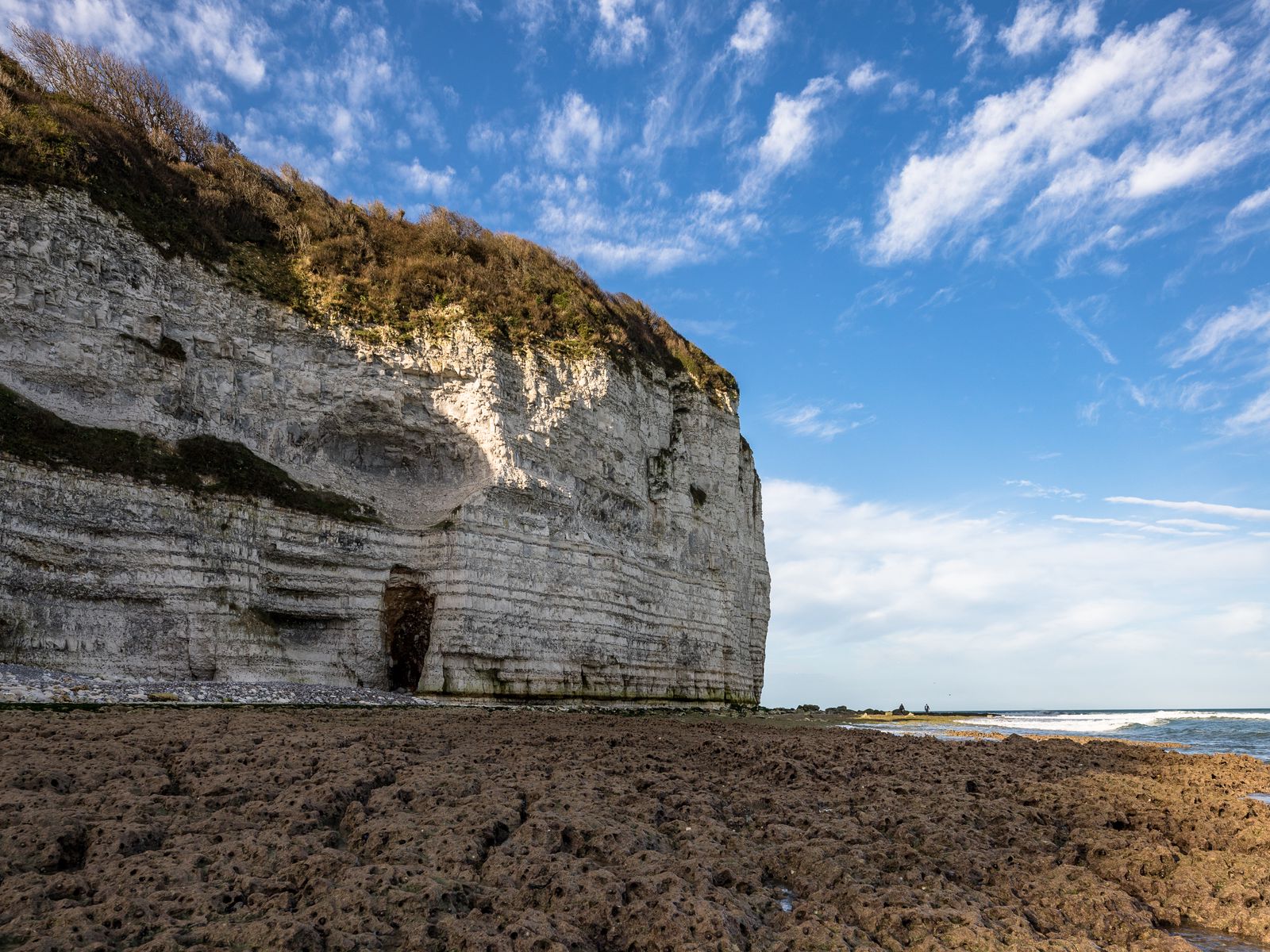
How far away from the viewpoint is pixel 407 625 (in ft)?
75.3

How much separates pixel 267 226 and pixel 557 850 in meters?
25.5

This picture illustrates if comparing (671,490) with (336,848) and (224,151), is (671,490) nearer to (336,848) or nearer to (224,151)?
(224,151)

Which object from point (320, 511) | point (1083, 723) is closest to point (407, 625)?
point (320, 511)

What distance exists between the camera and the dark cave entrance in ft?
74.2

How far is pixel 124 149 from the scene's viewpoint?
74.6 ft

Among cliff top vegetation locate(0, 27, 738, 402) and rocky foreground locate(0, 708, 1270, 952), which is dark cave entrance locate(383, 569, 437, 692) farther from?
rocky foreground locate(0, 708, 1270, 952)

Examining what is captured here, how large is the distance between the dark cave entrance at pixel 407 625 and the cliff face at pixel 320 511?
0.26 ft

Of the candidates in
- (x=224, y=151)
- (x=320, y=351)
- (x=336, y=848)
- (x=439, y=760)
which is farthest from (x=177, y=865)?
(x=224, y=151)

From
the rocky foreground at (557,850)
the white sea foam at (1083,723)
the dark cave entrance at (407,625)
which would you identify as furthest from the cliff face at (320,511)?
the white sea foam at (1083,723)

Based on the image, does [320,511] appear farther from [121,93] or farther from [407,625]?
[121,93]

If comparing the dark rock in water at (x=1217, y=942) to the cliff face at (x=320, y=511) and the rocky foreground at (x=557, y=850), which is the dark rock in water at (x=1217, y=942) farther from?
the cliff face at (x=320, y=511)

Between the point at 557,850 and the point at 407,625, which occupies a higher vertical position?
the point at 407,625

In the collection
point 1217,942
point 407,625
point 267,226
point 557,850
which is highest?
point 267,226

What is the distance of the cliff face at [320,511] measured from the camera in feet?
56.9
